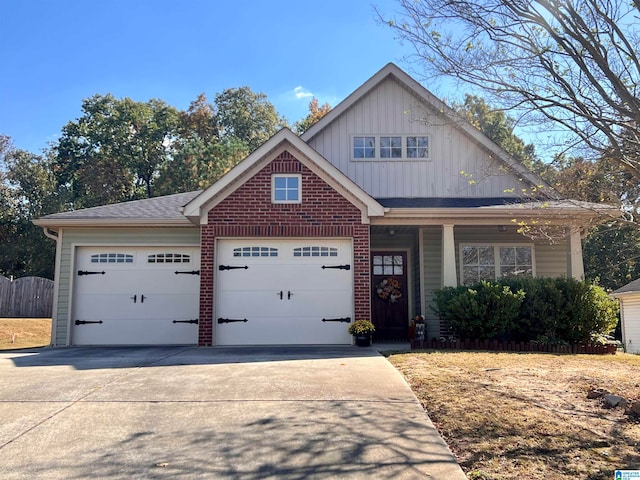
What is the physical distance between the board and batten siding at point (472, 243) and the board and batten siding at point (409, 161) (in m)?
0.97

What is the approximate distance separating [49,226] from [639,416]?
11712mm

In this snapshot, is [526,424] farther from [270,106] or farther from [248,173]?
[270,106]

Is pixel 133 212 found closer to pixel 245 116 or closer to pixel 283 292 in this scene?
pixel 283 292

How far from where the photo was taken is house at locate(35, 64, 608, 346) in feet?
34.8

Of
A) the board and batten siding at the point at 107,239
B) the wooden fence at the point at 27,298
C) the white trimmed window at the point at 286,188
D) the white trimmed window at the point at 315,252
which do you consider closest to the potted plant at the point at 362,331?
the white trimmed window at the point at 315,252

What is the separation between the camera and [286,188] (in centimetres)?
1076

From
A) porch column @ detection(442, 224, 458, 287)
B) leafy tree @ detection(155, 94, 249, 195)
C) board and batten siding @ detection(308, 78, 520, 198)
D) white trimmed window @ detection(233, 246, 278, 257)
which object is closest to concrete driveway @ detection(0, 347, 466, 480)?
white trimmed window @ detection(233, 246, 278, 257)

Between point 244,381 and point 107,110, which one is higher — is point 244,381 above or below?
below

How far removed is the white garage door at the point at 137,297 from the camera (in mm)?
11617

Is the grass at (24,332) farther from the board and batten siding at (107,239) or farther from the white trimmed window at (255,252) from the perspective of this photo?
the white trimmed window at (255,252)

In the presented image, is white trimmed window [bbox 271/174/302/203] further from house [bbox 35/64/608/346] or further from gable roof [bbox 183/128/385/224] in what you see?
gable roof [bbox 183/128/385/224]

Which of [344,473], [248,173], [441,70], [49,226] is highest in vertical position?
[441,70]

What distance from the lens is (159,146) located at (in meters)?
35.7

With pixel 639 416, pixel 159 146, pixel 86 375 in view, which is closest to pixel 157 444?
pixel 86 375
